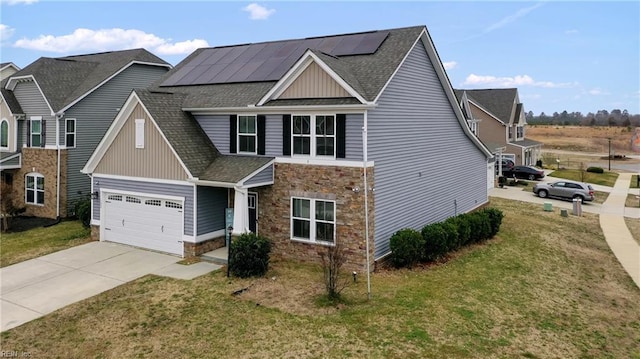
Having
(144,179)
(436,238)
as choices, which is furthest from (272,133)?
(436,238)

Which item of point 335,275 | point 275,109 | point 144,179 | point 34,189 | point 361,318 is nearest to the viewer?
point 361,318

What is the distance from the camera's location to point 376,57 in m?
16.8

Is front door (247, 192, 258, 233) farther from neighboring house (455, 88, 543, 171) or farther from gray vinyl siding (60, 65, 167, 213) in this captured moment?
neighboring house (455, 88, 543, 171)

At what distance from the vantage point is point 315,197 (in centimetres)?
1548

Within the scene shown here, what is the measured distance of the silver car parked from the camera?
32188 mm

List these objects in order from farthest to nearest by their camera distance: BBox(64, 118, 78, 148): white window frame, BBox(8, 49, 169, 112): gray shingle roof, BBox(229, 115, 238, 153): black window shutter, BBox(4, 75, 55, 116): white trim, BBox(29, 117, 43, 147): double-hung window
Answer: BBox(29, 117, 43, 147): double-hung window → BBox(8, 49, 169, 112): gray shingle roof → BBox(64, 118, 78, 148): white window frame → BBox(4, 75, 55, 116): white trim → BBox(229, 115, 238, 153): black window shutter

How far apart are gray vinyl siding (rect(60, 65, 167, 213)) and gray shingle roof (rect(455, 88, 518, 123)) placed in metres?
35.8

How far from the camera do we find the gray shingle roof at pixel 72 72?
79.3ft

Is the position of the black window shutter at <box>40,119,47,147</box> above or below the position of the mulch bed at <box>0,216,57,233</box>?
above

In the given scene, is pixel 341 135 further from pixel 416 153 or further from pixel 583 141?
pixel 583 141

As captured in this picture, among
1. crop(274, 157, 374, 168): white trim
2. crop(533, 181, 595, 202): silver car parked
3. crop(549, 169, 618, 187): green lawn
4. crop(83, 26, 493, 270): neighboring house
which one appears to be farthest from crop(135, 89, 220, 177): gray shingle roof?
crop(549, 169, 618, 187): green lawn

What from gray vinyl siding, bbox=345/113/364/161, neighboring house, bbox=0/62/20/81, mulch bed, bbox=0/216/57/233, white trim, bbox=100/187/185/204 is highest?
neighboring house, bbox=0/62/20/81

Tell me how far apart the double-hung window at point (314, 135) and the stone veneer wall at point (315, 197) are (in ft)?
1.87

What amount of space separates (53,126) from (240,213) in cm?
1489
